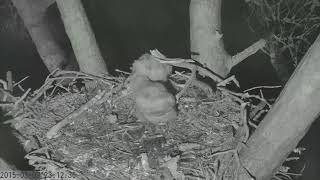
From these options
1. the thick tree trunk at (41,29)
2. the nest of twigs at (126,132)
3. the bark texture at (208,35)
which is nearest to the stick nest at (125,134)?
the nest of twigs at (126,132)

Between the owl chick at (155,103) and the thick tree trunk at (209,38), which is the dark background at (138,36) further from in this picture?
the owl chick at (155,103)

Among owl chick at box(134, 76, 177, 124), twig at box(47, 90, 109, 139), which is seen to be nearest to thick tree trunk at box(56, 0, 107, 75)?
twig at box(47, 90, 109, 139)

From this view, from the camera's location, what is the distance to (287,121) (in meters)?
1.11

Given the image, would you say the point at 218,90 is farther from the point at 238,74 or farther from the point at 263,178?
the point at 238,74

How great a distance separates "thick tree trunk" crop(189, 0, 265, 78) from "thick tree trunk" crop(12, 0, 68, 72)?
0.83 meters

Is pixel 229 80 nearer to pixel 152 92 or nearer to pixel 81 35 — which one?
pixel 152 92

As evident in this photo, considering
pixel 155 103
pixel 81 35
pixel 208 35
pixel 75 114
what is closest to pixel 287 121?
pixel 155 103

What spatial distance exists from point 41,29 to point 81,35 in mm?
588

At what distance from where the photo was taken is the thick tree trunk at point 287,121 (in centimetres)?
104

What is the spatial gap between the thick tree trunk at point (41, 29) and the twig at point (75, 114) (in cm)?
70

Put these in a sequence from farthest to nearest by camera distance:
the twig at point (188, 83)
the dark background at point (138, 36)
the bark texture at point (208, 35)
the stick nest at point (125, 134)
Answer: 1. the dark background at point (138, 36)
2. the bark texture at point (208, 35)
3. the twig at point (188, 83)
4. the stick nest at point (125, 134)

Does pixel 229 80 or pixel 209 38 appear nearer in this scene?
pixel 229 80

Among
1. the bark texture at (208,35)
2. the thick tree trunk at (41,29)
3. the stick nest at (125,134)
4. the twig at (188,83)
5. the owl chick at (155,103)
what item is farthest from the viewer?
the thick tree trunk at (41,29)

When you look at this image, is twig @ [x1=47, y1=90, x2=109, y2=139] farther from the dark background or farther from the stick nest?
the dark background
